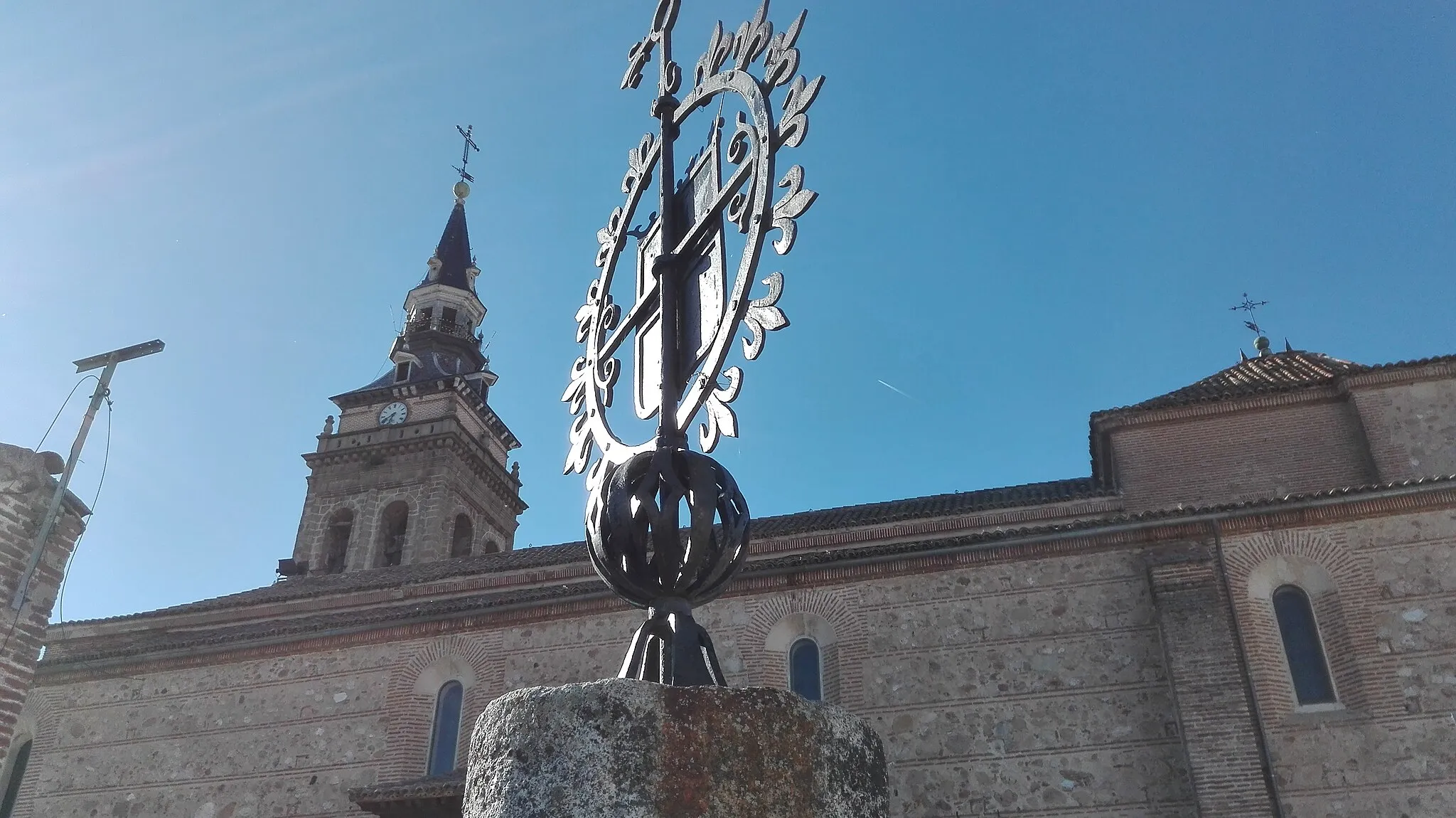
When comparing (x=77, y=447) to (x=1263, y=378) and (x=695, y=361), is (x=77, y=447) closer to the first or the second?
(x=695, y=361)

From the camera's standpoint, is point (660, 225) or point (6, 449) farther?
point (6, 449)

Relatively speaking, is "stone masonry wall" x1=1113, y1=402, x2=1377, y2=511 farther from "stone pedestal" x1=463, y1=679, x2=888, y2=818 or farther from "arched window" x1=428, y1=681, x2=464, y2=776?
"stone pedestal" x1=463, y1=679, x2=888, y2=818

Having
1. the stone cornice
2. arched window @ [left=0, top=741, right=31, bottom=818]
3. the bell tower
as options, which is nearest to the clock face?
the bell tower

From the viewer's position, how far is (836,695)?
11.7 meters

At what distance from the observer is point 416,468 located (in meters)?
26.8

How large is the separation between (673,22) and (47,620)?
739 cm

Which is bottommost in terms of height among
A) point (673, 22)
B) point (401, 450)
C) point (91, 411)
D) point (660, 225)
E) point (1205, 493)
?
point (660, 225)

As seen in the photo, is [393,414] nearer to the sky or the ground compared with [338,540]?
nearer to the sky

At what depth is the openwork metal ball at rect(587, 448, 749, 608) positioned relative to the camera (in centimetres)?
212

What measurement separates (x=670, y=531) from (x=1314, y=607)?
11185mm

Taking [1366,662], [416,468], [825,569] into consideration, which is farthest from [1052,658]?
[416,468]

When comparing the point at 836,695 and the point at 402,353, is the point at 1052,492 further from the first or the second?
the point at 402,353

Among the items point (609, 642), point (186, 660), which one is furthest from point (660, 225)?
point (186, 660)

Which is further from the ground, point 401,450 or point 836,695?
point 401,450
